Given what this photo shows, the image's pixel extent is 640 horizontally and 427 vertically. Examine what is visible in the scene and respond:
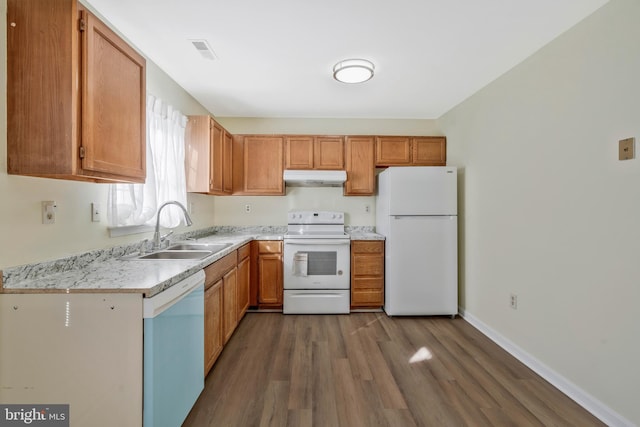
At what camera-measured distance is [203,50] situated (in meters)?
2.19

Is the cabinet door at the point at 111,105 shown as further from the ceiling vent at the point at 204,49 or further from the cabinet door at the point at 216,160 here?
the cabinet door at the point at 216,160

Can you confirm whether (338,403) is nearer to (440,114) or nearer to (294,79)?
(294,79)

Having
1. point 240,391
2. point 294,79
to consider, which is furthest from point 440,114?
point 240,391

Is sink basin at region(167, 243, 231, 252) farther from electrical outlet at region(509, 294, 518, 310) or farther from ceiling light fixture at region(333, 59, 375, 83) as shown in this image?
electrical outlet at region(509, 294, 518, 310)

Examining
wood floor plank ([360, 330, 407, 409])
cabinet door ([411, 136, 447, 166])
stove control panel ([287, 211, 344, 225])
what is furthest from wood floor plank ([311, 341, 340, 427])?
cabinet door ([411, 136, 447, 166])

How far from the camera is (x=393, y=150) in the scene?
3.68 metres

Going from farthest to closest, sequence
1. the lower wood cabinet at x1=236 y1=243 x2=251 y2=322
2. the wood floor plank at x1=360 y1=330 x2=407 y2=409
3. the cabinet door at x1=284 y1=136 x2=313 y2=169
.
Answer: the cabinet door at x1=284 y1=136 x2=313 y2=169, the lower wood cabinet at x1=236 y1=243 x2=251 y2=322, the wood floor plank at x1=360 y1=330 x2=407 y2=409

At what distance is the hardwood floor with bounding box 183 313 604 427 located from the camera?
1.66 m

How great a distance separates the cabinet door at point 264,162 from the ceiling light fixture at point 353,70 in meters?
1.35

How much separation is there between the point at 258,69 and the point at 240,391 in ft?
8.39

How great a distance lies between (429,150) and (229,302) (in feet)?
9.90

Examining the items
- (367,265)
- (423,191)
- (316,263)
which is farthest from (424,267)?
(316,263)

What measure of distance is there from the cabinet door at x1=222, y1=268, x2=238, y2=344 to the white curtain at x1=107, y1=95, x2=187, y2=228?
28.3 inches

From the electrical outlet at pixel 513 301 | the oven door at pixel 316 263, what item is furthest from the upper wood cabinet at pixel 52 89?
the electrical outlet at pixel 513 301
